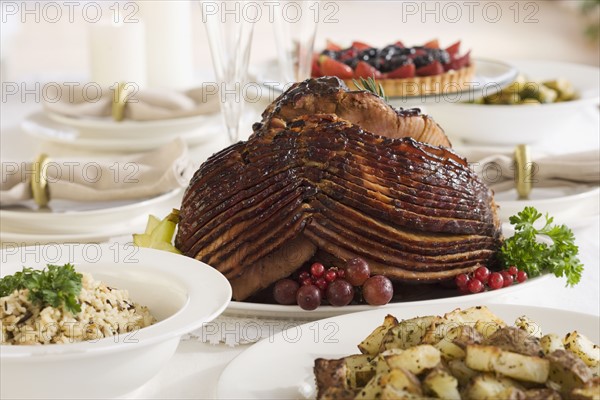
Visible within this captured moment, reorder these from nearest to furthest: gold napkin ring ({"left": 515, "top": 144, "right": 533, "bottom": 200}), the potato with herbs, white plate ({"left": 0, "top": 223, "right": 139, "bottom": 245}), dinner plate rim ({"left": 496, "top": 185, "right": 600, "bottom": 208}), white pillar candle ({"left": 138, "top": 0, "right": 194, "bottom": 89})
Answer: the potato with herbs, white plate ({"left": 0, "top": 223, "right": 139, "bottom": 245}), dinner plate rim ({"left": 496, "top": 185, "right": 600, "bottom": 208}), gold napkin ring ({"left": 515, "top": 144, "right": 533, "bottom": 200}), white pillar candle ({"left": 138, "top": 0, "right": 194, "bottom": 89})

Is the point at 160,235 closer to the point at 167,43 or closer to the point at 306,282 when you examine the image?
the point at 306,282

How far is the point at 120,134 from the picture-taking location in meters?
2.70

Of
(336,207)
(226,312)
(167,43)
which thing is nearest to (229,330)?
(226,312)

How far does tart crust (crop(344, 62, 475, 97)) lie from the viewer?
2.68 meters

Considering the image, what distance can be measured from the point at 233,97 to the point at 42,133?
85 centimetres

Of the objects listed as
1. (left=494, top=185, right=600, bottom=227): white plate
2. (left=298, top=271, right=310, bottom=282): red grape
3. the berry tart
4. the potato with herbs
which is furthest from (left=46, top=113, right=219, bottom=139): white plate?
the potato with herbs

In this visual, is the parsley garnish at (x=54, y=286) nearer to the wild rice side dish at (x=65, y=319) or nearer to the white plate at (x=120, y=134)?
the wild rice side dish at (x=65, y=319)

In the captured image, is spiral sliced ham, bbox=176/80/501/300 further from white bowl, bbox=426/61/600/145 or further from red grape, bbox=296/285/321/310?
white bowl, bbox=426/61/600/145

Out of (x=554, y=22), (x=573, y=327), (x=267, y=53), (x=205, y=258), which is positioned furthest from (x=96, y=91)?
(x=554, y=22)

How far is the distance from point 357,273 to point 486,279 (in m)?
0.24

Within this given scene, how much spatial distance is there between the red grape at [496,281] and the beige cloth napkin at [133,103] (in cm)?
141

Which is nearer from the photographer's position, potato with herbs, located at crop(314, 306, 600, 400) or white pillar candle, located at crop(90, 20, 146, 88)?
potato with herbs, located at crop(314, 306, 600, 400)

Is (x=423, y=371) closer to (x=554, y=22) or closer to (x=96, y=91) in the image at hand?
(x=96, y=91)

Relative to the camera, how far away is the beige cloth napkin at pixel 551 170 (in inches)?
83.1
